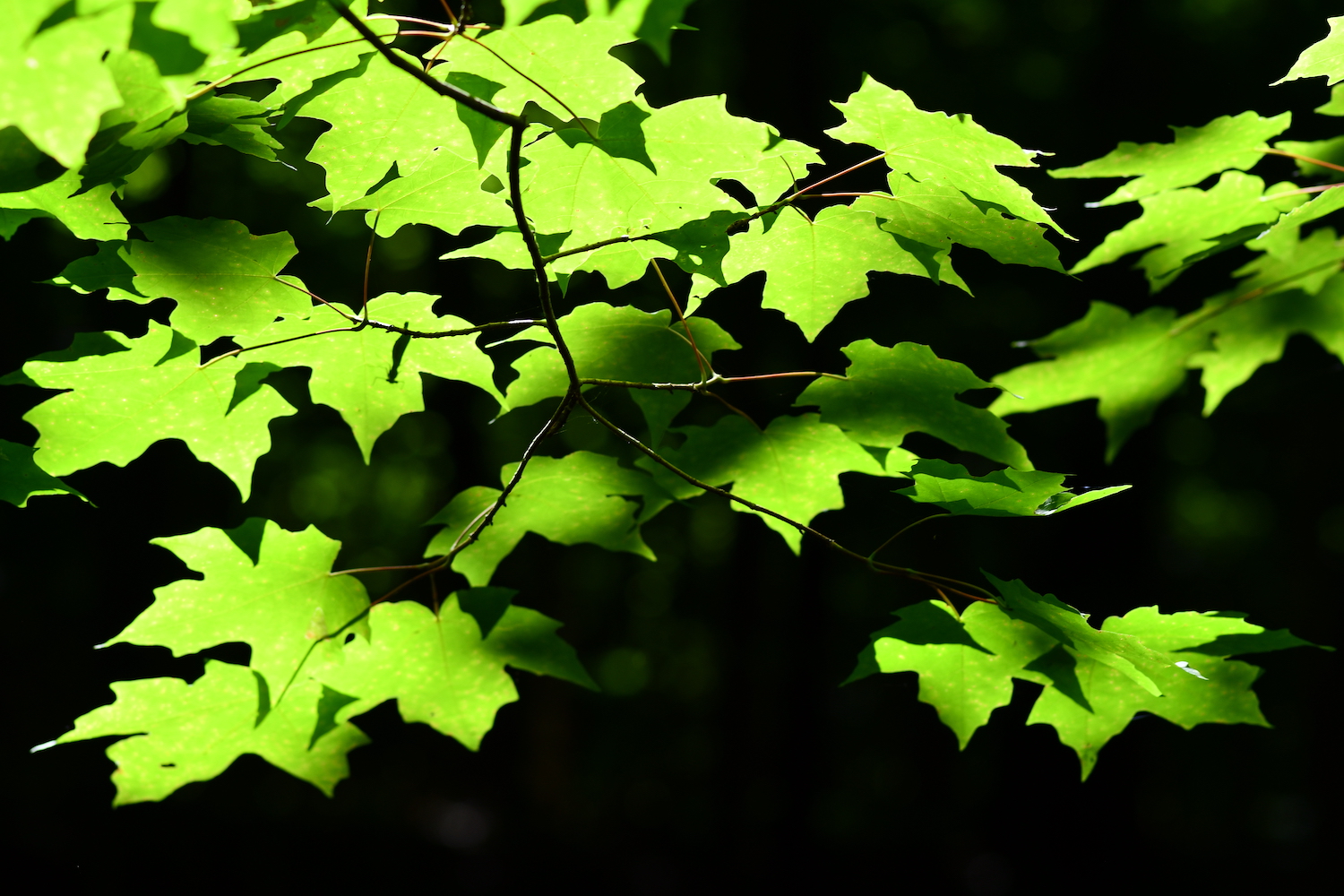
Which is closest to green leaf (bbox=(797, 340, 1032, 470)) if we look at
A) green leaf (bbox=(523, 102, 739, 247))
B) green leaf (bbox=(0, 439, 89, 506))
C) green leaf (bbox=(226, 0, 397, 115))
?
green leaf (bbox=(523, 102, 739, 247))

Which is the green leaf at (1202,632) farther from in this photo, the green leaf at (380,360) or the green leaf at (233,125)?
the green leaf at (233,125)

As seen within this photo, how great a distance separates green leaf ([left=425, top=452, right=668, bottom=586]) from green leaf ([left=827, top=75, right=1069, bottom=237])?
2.54 ft

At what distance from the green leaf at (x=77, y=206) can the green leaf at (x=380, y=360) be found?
0.91 ft

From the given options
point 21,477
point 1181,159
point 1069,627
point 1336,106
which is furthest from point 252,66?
point 1336,106

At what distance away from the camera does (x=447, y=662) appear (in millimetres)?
1778

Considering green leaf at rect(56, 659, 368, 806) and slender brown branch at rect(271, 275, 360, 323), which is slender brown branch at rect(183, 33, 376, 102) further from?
green leaf at rect(56, 659, 368, 806)

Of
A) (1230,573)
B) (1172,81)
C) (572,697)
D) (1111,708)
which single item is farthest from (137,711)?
(1230,573)

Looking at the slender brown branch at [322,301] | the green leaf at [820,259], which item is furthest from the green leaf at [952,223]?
the slender brown branch at [322,301]

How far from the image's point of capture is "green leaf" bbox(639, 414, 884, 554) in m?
1.70

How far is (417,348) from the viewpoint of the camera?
161 cm

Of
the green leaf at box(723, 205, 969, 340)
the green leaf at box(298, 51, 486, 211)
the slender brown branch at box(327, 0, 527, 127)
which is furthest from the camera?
the green leaf at box(723, 205, 969, 340)

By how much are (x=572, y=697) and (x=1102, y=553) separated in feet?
21.2

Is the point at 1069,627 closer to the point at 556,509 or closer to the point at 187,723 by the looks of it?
the point at 556,509

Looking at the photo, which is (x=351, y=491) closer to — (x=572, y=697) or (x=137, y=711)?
(x=572, y=697)
